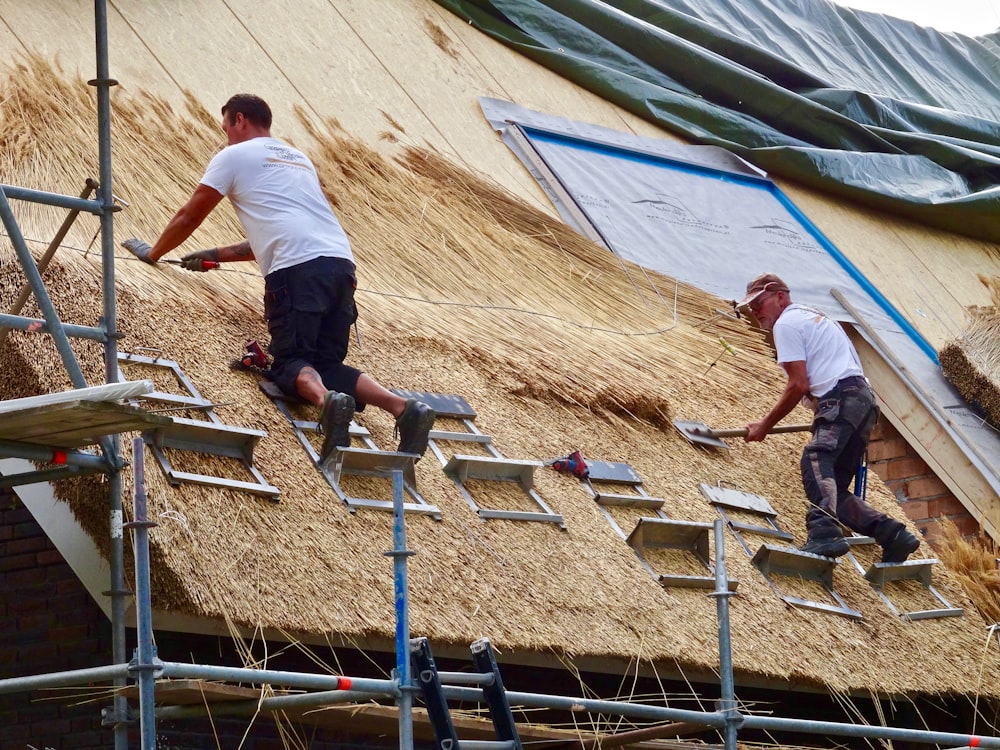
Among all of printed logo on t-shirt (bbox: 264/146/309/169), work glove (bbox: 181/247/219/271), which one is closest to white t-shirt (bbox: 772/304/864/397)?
printed logo on t-shirt (bbox: 264/146/309/169)

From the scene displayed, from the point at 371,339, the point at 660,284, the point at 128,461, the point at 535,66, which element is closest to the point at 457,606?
the point at 128,461

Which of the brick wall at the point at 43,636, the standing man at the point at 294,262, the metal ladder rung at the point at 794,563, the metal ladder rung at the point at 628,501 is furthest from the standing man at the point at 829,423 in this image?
the brick wall at the point at 43,636

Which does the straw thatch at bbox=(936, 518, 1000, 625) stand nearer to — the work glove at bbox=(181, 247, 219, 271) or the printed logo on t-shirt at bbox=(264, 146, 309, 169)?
the printed logo on t-shirt at bbox=(264, 146, 309, 169)

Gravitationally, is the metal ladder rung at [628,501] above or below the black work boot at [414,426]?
below

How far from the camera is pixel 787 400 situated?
6641 mm

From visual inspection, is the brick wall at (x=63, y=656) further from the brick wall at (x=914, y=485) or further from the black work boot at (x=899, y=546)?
the brick wall at (x=914, y=485)

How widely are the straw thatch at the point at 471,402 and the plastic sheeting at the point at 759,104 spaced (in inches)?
A: 88.3

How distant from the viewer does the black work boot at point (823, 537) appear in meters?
6.39

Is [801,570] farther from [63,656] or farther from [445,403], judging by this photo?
[63,656]

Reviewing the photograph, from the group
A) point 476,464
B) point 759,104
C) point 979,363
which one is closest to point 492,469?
point 476,464

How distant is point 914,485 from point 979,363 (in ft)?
2.42

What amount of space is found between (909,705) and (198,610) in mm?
3730

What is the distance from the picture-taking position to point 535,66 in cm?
955

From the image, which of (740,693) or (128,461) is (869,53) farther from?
(128,461)
